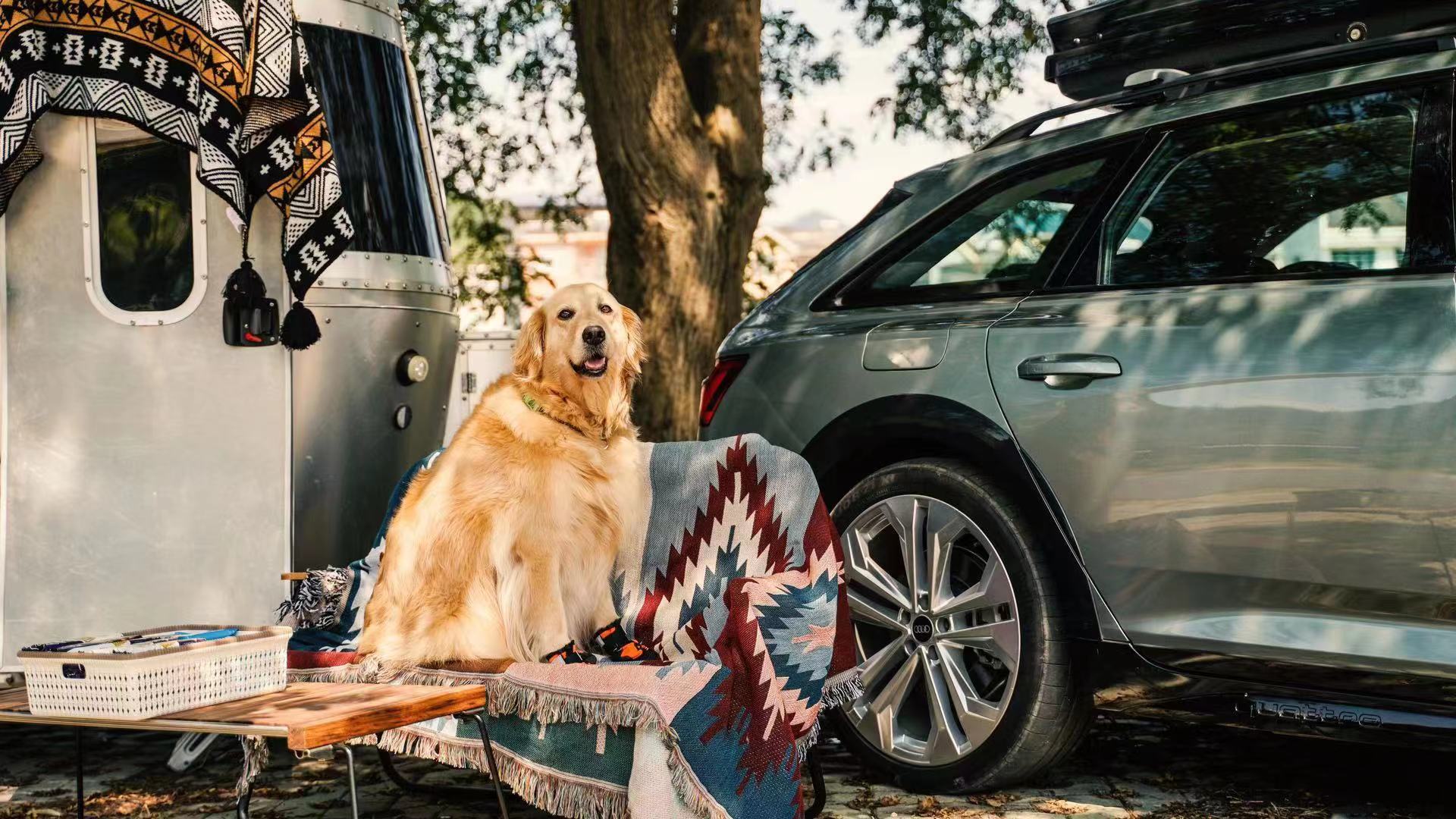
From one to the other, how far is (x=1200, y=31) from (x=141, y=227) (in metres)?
3.73

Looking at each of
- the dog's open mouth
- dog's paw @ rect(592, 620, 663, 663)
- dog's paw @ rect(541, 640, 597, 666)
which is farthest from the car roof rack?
dog's paw @ rect(541, 640, 597, 666)

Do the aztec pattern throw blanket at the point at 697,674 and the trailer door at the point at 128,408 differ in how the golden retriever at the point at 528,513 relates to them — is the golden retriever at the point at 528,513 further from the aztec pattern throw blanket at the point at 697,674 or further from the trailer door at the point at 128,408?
the trailer door at the point at 128,408

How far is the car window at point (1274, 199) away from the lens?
3.97 m

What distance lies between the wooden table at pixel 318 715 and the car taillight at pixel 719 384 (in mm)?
1734

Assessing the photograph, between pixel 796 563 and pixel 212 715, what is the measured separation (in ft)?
5.20

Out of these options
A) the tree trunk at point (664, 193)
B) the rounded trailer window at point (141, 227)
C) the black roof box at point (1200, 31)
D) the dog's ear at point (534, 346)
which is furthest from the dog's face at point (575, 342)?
the tree trunk at point (664, 193)

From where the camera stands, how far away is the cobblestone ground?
4418mm

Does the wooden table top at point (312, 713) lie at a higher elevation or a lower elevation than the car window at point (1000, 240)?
lower

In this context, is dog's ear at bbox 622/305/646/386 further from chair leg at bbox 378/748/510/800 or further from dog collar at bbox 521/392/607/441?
chair leg at bbox 378/748/510/800

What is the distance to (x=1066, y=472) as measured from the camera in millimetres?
4301

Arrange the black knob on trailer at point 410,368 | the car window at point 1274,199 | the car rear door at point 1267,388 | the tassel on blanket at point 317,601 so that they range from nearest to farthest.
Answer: the car rear door at point 1267,388 < the car window at point 1274,199 < the tassel on blanket at point 317,601 < the black knob on trailer at point 410,368

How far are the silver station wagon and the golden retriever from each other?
0.80 meters

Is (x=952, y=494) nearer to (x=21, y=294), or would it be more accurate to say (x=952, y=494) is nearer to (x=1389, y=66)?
(x=1389, y=66)

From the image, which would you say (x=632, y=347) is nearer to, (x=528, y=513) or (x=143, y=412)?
(x=528, y=513)
